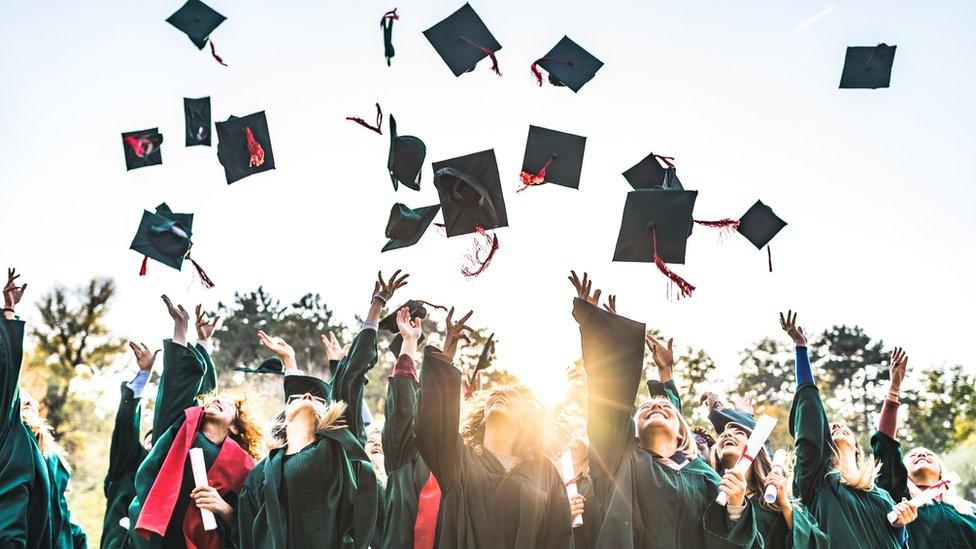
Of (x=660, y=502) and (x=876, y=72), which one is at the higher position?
(x=876, y=72)

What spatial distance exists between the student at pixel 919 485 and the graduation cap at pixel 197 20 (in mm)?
6138

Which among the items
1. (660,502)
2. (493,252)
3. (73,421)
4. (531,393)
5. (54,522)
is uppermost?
(493,252)

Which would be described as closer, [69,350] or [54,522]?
[54,522]

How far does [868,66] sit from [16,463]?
7226mm

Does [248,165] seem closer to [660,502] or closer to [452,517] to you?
Result: [452,517]

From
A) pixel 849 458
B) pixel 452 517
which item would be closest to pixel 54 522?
pixel 452 517

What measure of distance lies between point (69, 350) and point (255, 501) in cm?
2627

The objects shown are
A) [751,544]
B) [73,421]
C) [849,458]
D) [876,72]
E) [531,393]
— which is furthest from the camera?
[73,421]

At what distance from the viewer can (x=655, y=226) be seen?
20.1 feet

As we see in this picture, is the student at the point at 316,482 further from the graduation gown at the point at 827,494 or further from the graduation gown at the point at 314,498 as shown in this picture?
the graduation gown at the point at 827,494

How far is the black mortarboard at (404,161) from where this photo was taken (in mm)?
6648

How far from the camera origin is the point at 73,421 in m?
26.5

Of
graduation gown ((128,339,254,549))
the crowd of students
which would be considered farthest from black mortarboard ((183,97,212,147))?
graduation gown ((128,339,254,549))

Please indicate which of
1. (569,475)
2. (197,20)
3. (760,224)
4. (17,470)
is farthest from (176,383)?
(760,224)
